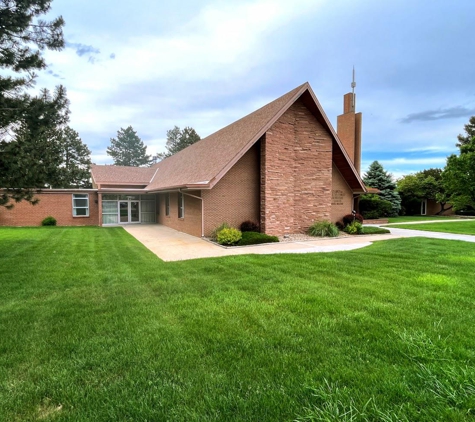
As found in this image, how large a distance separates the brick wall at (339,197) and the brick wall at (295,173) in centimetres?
129

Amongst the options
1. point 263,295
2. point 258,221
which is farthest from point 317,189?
point 263,295

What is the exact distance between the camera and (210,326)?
368cm

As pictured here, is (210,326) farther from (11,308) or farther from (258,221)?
(258,221)

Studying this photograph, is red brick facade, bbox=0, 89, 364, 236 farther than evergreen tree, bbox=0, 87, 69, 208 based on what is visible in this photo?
Yes

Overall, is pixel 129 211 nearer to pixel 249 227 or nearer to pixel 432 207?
pixel 249 227

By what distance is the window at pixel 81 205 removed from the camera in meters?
21.3

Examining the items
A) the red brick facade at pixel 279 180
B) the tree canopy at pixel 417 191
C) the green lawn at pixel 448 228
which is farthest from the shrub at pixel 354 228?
the tree canopy at pixel 417 191

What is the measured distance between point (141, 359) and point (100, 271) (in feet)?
15.1

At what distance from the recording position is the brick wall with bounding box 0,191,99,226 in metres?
19.8

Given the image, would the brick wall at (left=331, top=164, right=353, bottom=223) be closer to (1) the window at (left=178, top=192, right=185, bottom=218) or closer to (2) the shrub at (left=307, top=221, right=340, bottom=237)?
(2) the shrub at (left=307, top=221, right=340, bottom=237)

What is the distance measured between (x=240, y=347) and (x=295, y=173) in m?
12.4

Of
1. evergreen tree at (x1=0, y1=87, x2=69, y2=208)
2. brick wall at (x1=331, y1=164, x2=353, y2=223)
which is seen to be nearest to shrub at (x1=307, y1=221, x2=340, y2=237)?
brick wall at (x1=331, y1=164, x2=353, y2=223)

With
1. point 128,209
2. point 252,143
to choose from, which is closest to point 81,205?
point 128,209

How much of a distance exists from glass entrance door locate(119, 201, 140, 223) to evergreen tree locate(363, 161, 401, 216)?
21.6m
